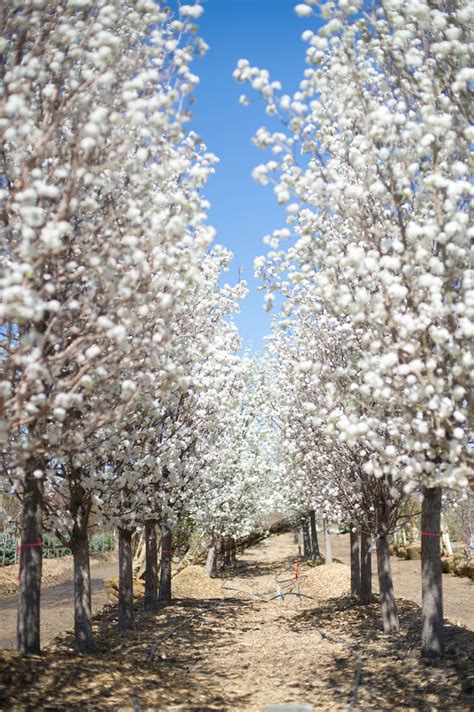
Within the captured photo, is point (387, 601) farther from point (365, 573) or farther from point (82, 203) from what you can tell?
point (82, 203)

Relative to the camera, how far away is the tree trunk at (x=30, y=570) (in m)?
9.29

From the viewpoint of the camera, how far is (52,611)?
2144 centimetres

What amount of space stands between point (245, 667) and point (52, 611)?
12.0 metres

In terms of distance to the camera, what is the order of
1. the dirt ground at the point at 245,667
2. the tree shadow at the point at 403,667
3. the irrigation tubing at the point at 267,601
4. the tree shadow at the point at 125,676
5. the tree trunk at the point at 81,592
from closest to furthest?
the tree shadow at the point at 125,676 < the dirt ground at the point at 245,667 < the tree shadow at the point at 403,667 < the irrigation tubing at the point at 267,601 < the tree trunk at the point at 81,592

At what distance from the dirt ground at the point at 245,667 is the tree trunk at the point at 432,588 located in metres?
0.27

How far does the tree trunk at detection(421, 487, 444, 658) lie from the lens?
32.9ft

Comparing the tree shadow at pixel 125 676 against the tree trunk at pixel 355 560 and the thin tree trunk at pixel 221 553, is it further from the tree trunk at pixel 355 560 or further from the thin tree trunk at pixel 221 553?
the thin tree trunk at pixel 221 553

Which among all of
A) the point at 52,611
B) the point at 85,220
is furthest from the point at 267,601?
the point at 85,220

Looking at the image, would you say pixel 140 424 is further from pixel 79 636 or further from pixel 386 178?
pixel 386 178

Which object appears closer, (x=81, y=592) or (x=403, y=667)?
(x=403, y=667)

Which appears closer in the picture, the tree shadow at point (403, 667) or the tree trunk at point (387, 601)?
the tree shadow at point (403, 667)

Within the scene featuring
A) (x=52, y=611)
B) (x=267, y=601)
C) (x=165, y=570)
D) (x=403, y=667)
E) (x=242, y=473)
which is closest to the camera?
(x=403, y=667)

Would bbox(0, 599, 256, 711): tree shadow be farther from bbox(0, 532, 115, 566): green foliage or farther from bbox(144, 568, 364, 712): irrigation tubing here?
bbox(0, 532, 115, 566): green foliage

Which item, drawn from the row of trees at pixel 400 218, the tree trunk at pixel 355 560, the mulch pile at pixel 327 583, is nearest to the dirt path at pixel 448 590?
the mulch pile at pixel 327 583
